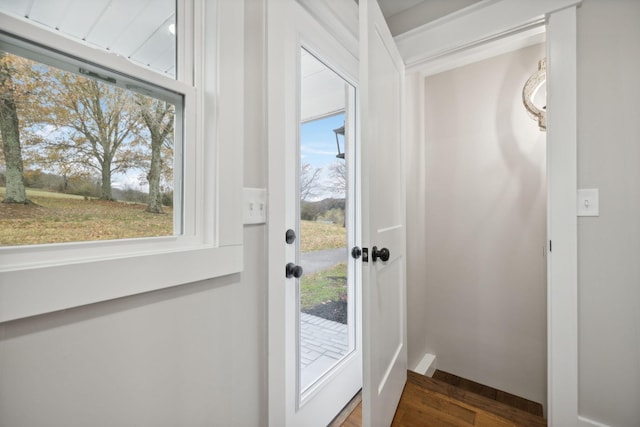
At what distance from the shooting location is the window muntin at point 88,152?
0.59 meters

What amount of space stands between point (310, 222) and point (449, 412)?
121 cm

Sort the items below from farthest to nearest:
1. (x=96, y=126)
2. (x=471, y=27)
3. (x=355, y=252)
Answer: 1. (x=355, y=252)
2. (x=471, y=27)
3. (x=96, y=126)

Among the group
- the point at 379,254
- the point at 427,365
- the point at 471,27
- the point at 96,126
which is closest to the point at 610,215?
the point at 379,254

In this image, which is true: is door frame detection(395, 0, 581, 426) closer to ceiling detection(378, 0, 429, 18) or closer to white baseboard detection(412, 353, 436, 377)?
ceiling detection(378, 0, 429, 18)

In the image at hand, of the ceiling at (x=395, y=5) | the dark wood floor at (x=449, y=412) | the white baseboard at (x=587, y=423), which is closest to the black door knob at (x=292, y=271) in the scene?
the dark wood floor at (x=449, y=412)

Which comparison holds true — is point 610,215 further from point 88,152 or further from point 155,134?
point 88,152

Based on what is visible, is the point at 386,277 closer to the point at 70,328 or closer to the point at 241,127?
the point at 241,127

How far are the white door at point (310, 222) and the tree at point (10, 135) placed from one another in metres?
0.62

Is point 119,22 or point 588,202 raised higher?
point 119,22

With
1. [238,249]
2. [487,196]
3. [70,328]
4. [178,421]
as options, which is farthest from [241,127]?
[487,196]

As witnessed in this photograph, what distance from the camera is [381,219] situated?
1.26 meters

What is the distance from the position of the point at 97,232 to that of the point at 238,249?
1.19 feet

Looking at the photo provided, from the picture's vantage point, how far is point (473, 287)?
2.18 m

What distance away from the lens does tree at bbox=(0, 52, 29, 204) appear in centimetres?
56
